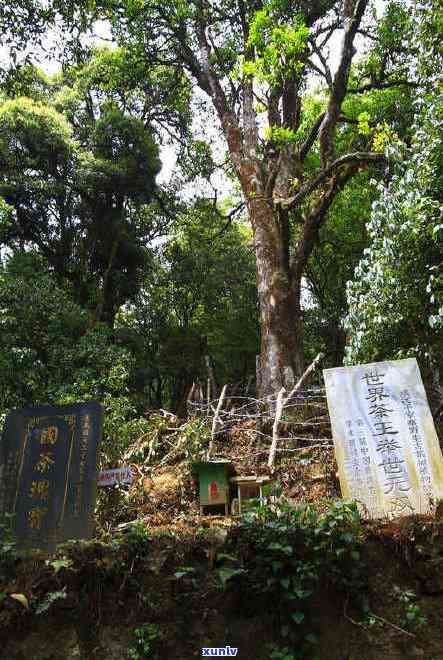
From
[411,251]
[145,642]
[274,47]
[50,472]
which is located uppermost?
[274,47]

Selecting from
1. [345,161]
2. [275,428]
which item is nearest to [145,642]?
[275,428]

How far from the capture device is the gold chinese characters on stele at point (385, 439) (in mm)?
3873

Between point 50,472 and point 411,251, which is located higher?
point 411,251

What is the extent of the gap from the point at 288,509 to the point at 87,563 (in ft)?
4.52

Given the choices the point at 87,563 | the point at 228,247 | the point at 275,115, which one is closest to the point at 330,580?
the point at 87,563

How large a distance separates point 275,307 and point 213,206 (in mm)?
9003

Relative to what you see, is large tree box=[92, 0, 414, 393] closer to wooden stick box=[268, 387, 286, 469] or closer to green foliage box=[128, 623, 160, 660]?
wooden stick box=[268, 387, 286, 469]

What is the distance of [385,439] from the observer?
4.11 m

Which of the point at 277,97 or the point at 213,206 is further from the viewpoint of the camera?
the point at 213,206

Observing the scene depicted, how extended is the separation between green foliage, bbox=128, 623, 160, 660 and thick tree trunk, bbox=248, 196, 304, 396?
5083 mm

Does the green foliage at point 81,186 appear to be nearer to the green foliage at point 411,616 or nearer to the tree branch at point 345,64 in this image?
the tree branch at point 345,64

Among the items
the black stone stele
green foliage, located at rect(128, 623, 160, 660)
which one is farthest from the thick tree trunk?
green foliage, located at rect(128, 623, 160, 660)

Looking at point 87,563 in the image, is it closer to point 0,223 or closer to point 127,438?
point 127,438

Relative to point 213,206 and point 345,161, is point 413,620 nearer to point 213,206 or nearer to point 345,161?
point 345,161
